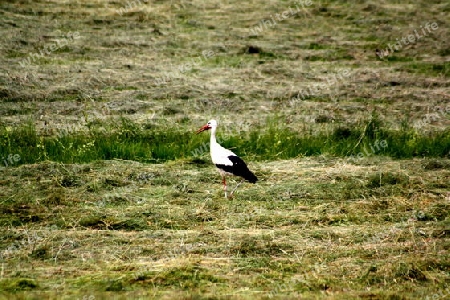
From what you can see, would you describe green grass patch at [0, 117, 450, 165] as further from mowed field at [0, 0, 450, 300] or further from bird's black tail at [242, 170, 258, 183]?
bird's black tail at [242, 170, 258, 183]

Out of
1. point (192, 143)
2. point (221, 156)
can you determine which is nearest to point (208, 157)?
point (192, 143)

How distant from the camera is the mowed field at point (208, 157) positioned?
578cm

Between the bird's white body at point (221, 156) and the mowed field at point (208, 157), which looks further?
the bird's white body at point (221, 156)

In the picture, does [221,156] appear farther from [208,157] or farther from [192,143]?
[192,143]

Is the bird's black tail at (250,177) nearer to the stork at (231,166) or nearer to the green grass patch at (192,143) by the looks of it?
the stork at (231,166)

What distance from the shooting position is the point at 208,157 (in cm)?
944

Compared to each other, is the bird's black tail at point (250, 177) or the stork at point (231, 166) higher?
the stork at point (231, 166)

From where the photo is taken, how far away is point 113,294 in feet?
17.2

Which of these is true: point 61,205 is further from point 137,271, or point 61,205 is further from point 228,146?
point 228,146

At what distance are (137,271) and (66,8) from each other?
585 inches

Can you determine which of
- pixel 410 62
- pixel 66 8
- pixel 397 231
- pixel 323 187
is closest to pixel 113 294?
pixel 397 231

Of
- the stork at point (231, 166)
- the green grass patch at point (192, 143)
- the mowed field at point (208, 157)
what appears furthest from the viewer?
the green grass patch at point (192, 143)

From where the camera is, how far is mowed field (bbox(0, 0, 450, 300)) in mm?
5777

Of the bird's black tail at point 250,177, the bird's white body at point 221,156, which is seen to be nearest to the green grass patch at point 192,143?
the bird's white body at point 221,156
